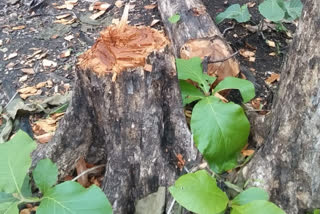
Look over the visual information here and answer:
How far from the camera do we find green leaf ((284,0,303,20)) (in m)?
3.33

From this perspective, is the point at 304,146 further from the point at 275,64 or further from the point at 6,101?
the point at 6,101

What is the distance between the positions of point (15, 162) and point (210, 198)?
0.87m

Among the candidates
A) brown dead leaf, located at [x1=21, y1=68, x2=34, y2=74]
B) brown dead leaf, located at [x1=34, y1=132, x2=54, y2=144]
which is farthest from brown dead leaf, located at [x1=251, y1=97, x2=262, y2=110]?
brown dead leaf, located at [x1=21, y1=68, x2=34, y2=74]

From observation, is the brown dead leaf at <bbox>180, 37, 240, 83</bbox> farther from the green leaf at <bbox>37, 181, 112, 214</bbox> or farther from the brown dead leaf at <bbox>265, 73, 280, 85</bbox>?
the green leaf at <bbox>37, 181, 112, 214</bbox>

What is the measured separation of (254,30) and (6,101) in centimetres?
231

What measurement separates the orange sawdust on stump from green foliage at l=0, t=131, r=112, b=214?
0.53 meters

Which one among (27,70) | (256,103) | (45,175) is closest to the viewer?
(45,175)

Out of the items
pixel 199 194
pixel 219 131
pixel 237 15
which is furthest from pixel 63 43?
pixel 199 194

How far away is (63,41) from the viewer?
402 cm

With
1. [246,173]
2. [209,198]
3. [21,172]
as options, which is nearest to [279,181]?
[246,173]

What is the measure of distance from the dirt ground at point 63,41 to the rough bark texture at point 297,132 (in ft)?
3.37

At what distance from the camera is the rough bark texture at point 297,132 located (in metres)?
1.63

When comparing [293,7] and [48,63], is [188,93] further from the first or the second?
[48,63]

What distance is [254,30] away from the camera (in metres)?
3.84
